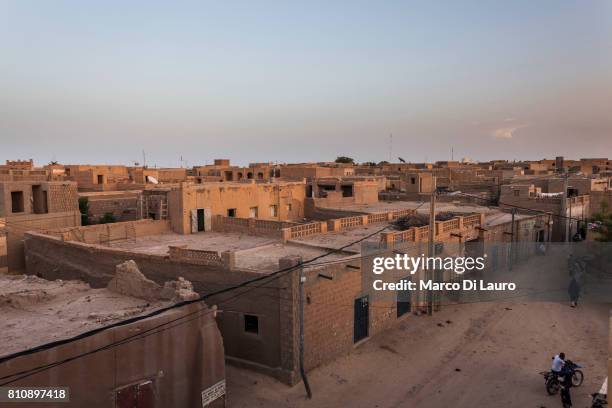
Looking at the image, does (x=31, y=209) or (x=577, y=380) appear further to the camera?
(x=31, y=209)

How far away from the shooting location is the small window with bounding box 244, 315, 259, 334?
1461 centimetres

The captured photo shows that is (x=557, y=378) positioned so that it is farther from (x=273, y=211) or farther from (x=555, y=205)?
(x=555, y=205)

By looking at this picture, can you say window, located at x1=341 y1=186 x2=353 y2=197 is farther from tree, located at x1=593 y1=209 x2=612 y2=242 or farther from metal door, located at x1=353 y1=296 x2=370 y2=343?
metal door, located at x1=353 y1=296 x2=370 y2=343

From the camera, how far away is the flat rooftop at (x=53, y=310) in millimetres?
9406

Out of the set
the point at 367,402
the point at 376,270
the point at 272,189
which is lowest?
the point at 367,402

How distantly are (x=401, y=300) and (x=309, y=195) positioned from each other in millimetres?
19836

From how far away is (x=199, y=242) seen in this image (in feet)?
70.9

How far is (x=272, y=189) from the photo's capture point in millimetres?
29812

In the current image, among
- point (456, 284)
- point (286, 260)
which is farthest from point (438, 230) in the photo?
point (286, 260)

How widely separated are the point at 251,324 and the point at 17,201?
54.0 ft

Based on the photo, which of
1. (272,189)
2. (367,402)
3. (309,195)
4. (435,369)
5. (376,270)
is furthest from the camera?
(309,195)

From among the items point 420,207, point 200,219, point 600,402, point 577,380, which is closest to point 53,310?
point 600,402

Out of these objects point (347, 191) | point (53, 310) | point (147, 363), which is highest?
point (347, 191)

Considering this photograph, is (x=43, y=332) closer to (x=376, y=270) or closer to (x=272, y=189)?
(x=376, y=270)
